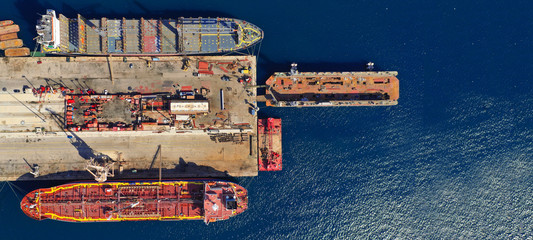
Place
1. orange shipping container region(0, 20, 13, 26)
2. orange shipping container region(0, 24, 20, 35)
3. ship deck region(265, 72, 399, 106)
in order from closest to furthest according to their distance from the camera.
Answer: orange shipping container region(0, 24, 20, 35) < orange shipping container region(0, 20, 13, 26) < ship deck region(265, 72, 399, 106)

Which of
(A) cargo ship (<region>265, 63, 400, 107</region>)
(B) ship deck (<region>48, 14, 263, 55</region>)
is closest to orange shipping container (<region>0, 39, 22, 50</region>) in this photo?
(B) ship deck (<region>48, 14, 263, 55</region>)

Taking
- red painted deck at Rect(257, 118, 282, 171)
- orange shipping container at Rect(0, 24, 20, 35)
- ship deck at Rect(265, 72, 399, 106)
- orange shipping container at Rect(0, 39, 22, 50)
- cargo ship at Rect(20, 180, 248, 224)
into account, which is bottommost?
cargo ship at Rect(20, 180, 248, 224)

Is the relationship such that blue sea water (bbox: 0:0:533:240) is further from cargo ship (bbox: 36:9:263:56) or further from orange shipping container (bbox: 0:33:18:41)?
orange shipping container (bbox: 0:33:18:41)

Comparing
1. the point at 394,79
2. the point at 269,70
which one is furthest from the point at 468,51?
the point at 269,70

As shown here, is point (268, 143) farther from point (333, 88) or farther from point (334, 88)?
point (334, 88)

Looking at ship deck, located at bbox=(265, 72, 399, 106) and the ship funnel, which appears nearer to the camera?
the ship funnel

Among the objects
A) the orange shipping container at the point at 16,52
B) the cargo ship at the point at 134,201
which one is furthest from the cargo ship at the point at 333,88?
the orange shipping container at the point at 16,52

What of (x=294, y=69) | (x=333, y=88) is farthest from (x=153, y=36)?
(x=333, y=88)
